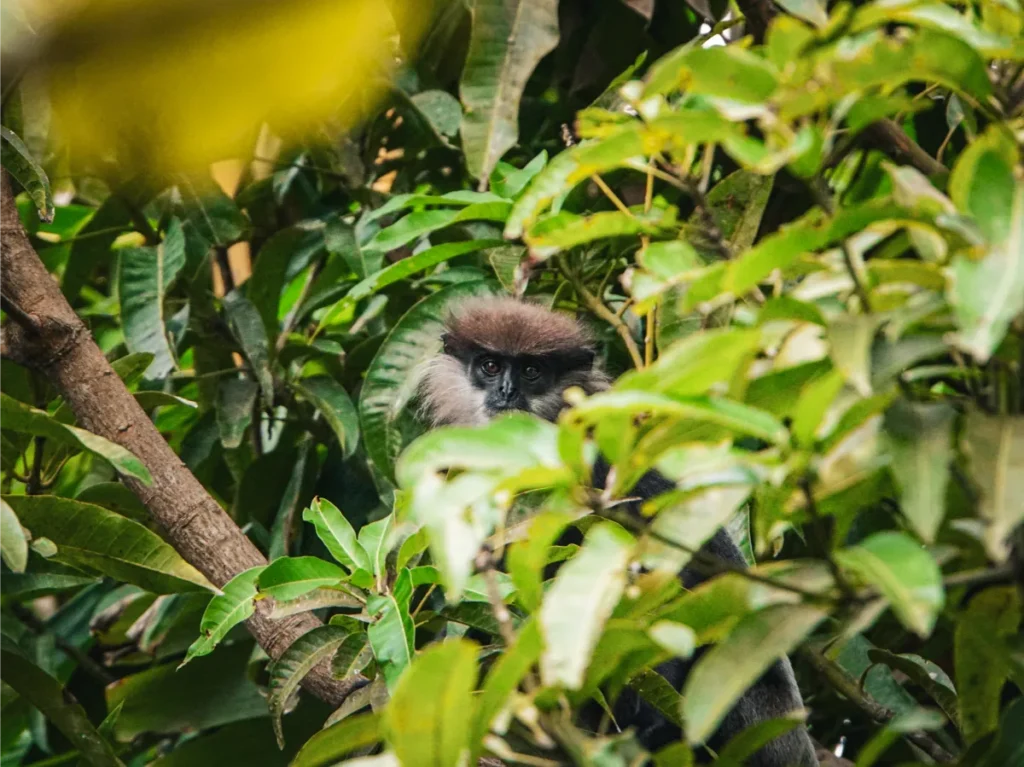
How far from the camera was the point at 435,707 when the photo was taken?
1165 millimetres

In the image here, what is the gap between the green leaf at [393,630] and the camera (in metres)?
1.90

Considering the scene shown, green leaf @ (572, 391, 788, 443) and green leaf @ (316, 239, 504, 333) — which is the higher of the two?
green leaf @ (572, 391, 788, 443)

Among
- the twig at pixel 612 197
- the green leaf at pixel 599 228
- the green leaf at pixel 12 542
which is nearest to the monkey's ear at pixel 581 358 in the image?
the twig at pixel 612 197

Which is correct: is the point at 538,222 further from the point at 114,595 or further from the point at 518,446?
the point at 114,595

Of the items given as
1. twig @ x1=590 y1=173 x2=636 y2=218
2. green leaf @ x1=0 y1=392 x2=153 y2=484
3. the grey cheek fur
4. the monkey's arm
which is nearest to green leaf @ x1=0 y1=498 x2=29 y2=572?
green leaf @ x1=0 y1=392 x2=153 y2=484

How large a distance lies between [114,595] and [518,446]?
9.03ft

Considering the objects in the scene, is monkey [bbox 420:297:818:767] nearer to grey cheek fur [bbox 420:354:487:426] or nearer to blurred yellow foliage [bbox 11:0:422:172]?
grey cheek fur [bbox 420:354:487:426]

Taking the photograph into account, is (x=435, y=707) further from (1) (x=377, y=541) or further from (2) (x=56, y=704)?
(2) (x=56, y=704)

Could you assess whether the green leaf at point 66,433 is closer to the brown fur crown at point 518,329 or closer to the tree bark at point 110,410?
the tree bark at point 110,410

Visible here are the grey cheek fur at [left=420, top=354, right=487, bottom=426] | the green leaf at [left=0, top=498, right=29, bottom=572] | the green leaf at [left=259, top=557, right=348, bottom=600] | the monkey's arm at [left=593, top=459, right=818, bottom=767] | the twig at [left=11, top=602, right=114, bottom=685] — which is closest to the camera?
the green leaf at [left=0, top=498, right=29, bottom=572]

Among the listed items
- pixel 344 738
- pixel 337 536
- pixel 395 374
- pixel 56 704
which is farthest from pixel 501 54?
pixel 344 738

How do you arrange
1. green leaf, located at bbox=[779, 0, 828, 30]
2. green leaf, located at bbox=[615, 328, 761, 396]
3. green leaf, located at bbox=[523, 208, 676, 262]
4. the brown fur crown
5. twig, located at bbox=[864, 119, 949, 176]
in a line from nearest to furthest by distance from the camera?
green leaf, located at bbox=[615, 328, 761, 396] → green leaf, located at bbox=[523, 208, 676, 262] → green leaf, located at bbox=[779, 0, 828, 30] → twig, located at bbox=[864, 119, 949, 176] → the brown fur crown

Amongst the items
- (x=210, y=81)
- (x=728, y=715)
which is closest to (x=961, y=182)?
(x=210, y=81)

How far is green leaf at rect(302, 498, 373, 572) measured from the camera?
2.13m
